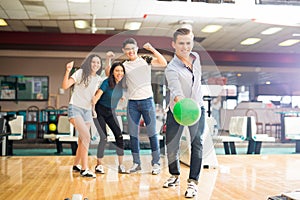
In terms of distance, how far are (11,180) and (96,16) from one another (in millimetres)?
5699

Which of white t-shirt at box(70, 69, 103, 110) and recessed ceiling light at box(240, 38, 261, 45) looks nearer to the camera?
white t-shirt at box(70, 69, 103, 110)

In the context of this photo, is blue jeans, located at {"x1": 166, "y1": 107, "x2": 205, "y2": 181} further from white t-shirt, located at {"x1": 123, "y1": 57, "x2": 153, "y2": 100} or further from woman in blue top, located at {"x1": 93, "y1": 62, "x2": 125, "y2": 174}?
woman in blue top, located at {"x1": 93, "y1": 62, "x2": 125, "y2": 174}

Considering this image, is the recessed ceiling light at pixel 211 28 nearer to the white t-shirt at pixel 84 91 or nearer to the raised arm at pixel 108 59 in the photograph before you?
the white t-shirt at pixel 84 91

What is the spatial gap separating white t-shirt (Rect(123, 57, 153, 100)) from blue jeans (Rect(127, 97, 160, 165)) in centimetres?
16

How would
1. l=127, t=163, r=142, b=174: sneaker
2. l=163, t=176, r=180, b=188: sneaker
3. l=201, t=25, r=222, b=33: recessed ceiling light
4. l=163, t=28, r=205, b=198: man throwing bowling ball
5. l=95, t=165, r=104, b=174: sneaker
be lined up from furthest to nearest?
l=201, t=25, r=222, b=33: recessed ceiling light
l=95, t=165, r=104, b=174: sneaker
l=127, t=163, r=142, b=174: sneaker
l=163, t=176, r=180, b=188: sneaker
l=163, t=28, r=205, b=198: man throwing bowling ball

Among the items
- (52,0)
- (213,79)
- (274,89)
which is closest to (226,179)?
(213,79)

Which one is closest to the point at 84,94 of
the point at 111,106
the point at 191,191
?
the point at 111,106

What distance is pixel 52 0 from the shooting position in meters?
7.30

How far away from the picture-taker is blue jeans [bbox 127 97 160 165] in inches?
125

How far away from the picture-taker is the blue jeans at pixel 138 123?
10.4 feet

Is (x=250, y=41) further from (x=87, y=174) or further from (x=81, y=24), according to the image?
(x=87, y=174)

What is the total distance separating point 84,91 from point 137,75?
775 mm

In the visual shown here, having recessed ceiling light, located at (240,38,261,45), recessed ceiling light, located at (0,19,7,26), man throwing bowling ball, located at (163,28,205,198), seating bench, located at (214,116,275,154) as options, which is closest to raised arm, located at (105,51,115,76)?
man throwing bowling ball, located at (163,28,205,198)

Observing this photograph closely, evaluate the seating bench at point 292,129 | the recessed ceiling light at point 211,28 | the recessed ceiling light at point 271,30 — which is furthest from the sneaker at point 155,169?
the recessed ceiling light at point 271,30
